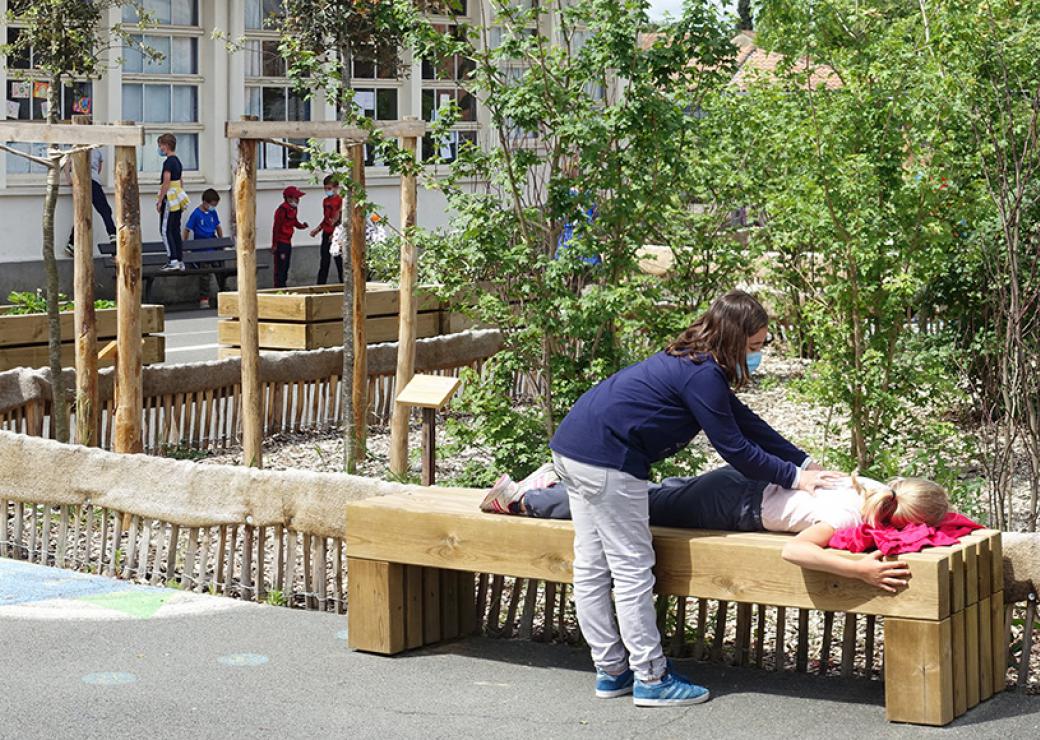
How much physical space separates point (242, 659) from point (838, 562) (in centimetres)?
230

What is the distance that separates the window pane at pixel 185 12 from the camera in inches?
966

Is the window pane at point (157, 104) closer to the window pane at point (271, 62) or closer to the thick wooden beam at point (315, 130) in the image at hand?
the window pane at point (271, 62)

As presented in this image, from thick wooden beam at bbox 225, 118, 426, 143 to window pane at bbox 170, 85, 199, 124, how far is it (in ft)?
48.6

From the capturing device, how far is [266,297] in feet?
48.3

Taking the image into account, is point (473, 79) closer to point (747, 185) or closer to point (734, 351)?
point (747, 185)

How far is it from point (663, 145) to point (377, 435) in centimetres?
503

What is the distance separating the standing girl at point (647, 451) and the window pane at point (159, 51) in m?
18.8

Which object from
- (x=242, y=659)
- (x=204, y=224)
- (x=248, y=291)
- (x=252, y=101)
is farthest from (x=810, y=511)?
(x=252, y=101)

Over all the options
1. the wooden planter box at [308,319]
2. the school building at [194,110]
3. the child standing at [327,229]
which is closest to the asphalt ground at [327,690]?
the wooden planter box at [308,319]

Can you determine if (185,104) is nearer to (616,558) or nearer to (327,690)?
(327,690)

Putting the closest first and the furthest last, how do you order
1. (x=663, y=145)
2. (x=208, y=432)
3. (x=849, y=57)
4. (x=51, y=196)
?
(x=663, y=145)
(x=849, y=57)
(x=51, y=196)
(x=208, y=432)

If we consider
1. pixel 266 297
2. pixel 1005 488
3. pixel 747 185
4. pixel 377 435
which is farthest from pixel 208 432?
pixel 1005 488

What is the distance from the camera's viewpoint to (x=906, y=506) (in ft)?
20.0

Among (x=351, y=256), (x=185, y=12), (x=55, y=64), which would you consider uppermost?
(x=185, y=12)
